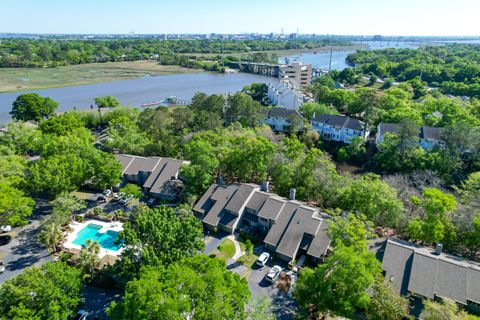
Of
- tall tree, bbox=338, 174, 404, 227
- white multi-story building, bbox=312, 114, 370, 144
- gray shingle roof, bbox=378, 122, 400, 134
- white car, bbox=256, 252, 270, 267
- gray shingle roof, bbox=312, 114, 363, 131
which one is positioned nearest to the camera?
white car, bbox=256, 252, 270, 267

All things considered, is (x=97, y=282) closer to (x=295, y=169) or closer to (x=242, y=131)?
(x=295, y=169)

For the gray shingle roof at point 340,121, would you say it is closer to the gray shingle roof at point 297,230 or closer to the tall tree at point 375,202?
the tall tree at point 375,202

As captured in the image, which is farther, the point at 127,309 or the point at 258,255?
the point at 258,255

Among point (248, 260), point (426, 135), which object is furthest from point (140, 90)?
point (248, 260)

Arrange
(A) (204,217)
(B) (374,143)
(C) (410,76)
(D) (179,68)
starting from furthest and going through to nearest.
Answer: (D) (179,68) < (C) (410,76) < (B) (374,143) < (A) (204,217)

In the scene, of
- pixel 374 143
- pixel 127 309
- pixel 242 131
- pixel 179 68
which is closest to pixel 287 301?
pixel 127 309

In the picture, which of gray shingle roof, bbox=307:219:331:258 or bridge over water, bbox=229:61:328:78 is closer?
→ gray shingle roof, bbox=307:219:331:258

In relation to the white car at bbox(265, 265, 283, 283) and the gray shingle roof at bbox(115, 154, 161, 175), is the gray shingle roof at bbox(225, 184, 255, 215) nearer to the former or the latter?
the white car at bbox(265, 265, 283, 283)

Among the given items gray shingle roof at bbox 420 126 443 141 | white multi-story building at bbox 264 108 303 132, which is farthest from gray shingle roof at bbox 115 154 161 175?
gray shingle roof at bbox 420 126 443 141
